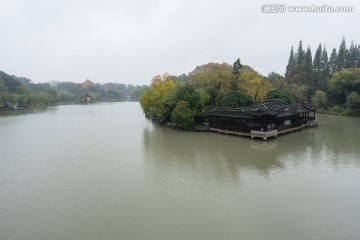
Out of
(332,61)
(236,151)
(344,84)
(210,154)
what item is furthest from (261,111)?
(332,61)

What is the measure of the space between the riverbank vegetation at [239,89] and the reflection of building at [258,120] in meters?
2.15

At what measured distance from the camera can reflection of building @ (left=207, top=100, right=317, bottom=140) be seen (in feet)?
68.6

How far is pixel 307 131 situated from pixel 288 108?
378 centimetres

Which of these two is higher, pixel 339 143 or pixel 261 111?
pixel 261 111

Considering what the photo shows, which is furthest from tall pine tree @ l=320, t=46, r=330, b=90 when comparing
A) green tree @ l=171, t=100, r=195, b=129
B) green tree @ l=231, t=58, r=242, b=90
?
green tree @ l=171, t=100, r=195, b=129

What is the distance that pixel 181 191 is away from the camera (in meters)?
10.6

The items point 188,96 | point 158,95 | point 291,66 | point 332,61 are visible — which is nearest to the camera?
point 188,96

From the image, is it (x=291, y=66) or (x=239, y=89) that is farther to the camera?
(x=291, y=66)

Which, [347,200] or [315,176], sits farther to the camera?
[315,176]

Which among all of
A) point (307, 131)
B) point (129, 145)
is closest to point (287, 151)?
point (307, 131)

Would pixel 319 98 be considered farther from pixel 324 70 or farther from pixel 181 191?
pixel 181 191

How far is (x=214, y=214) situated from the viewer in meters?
8.59

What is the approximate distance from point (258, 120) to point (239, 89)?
985 cm

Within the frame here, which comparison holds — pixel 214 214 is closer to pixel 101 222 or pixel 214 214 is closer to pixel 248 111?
pixel 101 222
